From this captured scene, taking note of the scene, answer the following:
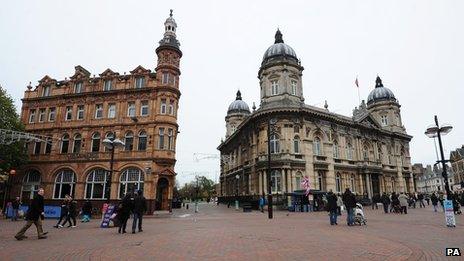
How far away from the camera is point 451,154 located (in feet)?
330

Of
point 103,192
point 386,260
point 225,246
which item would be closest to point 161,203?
point 103,192

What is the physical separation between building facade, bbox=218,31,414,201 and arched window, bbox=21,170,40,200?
23.6m

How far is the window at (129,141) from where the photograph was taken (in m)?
31.8

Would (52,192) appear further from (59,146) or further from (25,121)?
(25,121)

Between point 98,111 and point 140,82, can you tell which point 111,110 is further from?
point 140,82

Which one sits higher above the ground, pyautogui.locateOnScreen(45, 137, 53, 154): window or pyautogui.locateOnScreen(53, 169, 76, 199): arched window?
pyautogui.locateOnScreen(45, 137, 53, 154): window

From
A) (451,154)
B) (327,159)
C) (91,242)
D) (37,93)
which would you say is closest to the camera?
(91,242)

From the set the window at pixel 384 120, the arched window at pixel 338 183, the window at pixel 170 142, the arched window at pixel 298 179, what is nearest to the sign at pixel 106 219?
the window at pixel 170 142

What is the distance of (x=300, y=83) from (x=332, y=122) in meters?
6.74

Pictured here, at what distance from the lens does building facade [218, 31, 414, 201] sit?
36.0 m

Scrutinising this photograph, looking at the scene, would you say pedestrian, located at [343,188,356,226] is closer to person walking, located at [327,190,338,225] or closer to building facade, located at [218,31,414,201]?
person walking, located at [327,190,338,225]

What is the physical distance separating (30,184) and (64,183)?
4.24 metres

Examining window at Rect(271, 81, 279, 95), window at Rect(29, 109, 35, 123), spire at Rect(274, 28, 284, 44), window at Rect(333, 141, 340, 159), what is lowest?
window at Rect(333, 141, 340, 159)

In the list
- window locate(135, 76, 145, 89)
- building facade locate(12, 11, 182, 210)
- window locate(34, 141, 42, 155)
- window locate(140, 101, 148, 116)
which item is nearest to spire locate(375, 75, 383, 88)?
building facade locate(12, 11, 182, 210)
